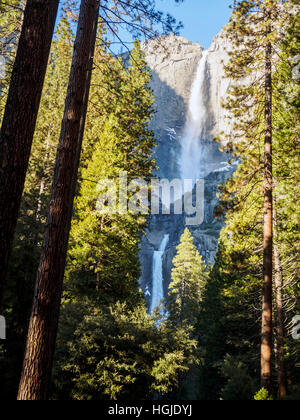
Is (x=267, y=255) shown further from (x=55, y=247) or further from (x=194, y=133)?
(x=194, y=133)

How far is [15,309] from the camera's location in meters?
9.61

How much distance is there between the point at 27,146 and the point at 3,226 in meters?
0.94

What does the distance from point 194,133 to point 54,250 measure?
12166 centimetres

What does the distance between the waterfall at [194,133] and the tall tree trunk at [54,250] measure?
111320 mm

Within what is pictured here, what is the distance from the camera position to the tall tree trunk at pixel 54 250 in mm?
3568

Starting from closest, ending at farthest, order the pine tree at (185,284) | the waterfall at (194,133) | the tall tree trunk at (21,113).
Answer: the tall tree trunk at (21,113) < the pine tree at (185,284) < the waterfall at (194,133)

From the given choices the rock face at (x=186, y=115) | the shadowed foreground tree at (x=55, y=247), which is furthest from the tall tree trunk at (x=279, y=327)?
the rock face at (x=186, y=115)

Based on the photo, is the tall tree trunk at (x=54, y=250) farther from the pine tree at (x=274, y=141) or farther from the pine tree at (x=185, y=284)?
the pine tree at (x=185, y=284)

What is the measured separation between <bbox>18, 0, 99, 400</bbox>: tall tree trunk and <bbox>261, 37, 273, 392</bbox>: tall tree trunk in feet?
16.6

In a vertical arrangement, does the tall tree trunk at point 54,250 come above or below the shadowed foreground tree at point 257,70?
below

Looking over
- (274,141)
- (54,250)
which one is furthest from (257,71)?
(54,250)

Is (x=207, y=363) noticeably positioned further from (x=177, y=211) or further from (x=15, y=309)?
(x=177, y=211)

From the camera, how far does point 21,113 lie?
3.19m
